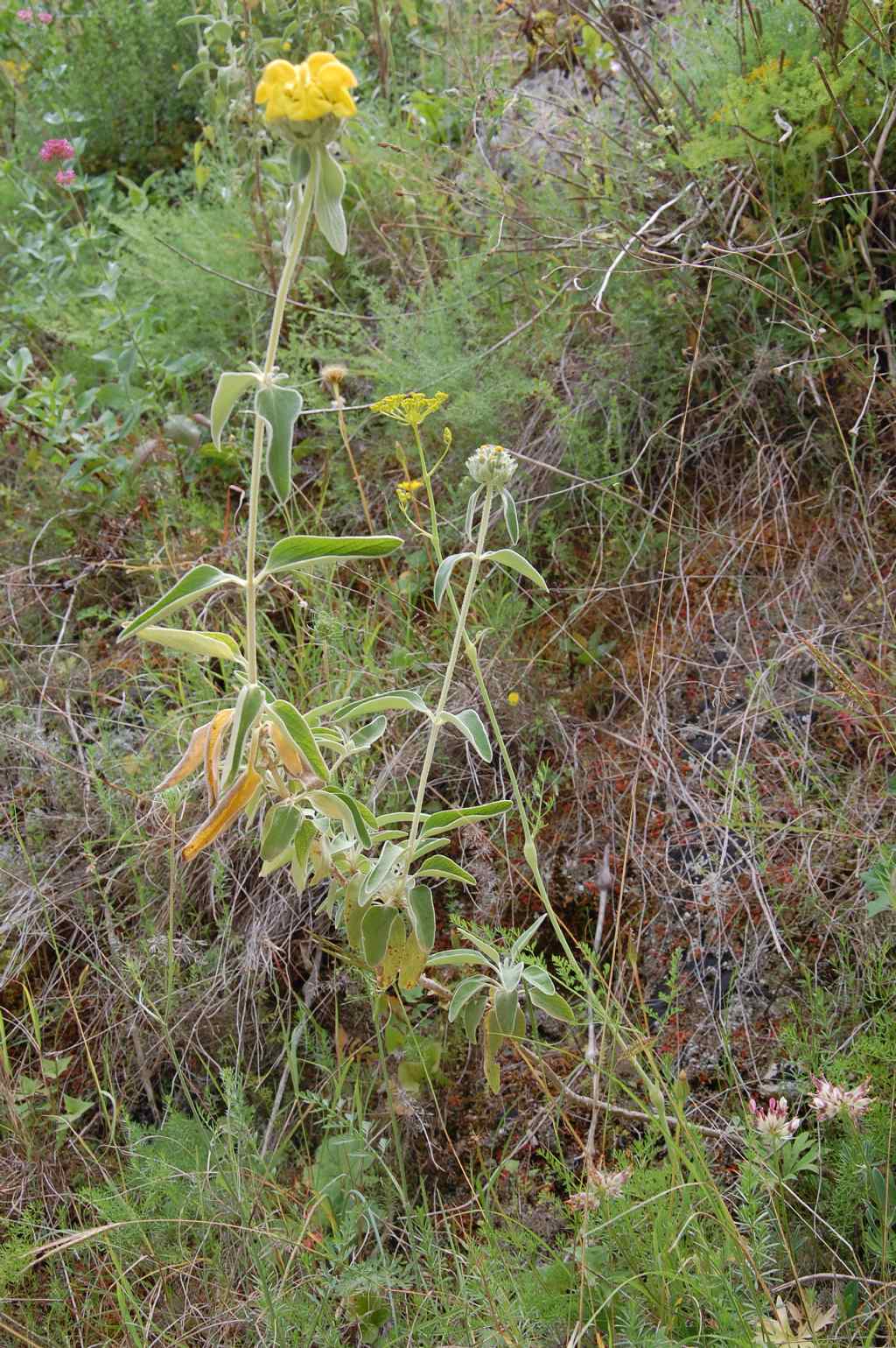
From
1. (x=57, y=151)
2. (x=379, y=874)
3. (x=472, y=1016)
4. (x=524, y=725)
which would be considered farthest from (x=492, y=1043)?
(x=57, y=151)

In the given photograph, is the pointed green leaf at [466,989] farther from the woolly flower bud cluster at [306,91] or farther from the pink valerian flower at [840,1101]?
the woolly flower bud cluster at [306,91]

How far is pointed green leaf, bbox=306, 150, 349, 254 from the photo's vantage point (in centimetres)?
104

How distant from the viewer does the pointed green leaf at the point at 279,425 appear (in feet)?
3.40

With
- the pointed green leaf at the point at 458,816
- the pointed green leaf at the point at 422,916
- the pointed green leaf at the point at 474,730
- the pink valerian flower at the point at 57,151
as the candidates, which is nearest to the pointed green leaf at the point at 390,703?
the pointed green leaf at the point at 474,730

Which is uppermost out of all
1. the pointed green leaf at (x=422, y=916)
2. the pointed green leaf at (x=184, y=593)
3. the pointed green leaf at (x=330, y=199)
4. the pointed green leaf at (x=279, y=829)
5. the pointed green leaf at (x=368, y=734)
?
the pointed green leaf at (x=330, y=199)

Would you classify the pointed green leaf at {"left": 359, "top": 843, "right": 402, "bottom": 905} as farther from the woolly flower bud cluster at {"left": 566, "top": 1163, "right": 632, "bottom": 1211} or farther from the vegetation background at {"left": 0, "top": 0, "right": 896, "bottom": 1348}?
the woolly flower bud cluster at {"left": 566, "top": 1163, "right": 632, "bottom": 1211}

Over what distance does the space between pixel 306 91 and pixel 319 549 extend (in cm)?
44

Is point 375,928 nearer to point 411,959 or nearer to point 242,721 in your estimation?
point 411,959

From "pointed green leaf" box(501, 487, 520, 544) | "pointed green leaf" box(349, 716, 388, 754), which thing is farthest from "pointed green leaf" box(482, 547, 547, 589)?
"pointed green leaf" box(349, 716, 388, 754)

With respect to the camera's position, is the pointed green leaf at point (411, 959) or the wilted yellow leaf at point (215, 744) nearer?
the wilted yellow leaf at point (215, 744)

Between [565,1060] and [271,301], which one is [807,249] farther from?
[565,1060]

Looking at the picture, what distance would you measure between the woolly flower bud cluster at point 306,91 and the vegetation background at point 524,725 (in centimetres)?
84

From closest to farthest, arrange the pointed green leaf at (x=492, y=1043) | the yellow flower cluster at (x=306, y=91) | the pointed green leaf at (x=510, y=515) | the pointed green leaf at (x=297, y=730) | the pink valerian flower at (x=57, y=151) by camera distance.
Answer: the yellow flower cluster at (x=306, y=91) < the pointed green leaf at (x=297, y=730) < the pointed green leaf at (x=510, y=515) < the pointed green leaf at (x=492, y=1043) < the pink valerian flower at (x=57, y=151)

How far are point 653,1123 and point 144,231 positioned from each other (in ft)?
9.05
